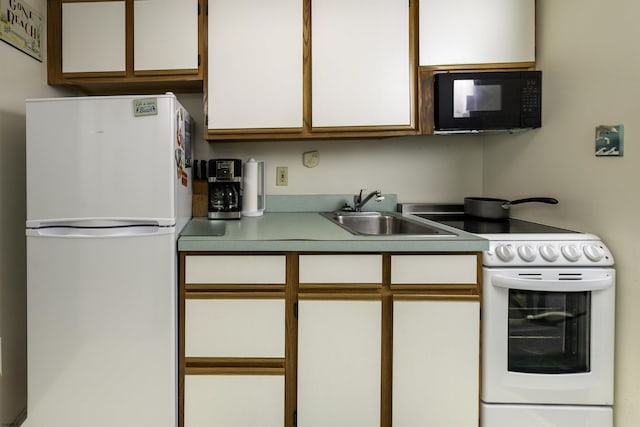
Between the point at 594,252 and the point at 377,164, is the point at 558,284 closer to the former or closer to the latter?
the point at 594,252

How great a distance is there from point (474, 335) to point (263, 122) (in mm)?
1372

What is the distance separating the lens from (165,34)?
1.78 m

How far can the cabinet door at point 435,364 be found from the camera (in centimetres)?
136

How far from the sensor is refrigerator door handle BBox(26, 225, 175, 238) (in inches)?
52.4

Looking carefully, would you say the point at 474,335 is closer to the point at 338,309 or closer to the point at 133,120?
the point at 338,309

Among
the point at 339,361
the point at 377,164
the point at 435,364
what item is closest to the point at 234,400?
the point at 339,361

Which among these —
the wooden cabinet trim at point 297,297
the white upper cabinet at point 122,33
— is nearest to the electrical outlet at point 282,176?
the white upper cabinet at point 122,33

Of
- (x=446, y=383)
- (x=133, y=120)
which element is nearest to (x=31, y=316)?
(x=133, y=120)

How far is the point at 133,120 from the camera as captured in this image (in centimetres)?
133

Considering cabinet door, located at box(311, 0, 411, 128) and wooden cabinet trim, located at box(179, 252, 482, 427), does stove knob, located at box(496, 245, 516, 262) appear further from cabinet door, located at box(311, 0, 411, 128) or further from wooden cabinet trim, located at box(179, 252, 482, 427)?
cabinet door, located at box(311, 0, 411, 128)

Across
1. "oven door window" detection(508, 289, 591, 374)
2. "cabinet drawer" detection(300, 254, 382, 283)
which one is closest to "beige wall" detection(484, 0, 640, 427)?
"oven door window" detection(508, 289, 591, 374)

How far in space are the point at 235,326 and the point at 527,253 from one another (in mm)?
1148

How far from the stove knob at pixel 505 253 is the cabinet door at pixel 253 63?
1146 mm

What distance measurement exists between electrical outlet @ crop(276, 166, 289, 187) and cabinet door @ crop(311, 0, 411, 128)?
476 mm
